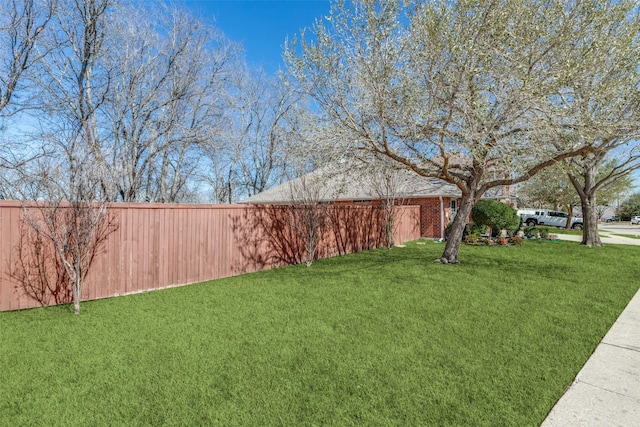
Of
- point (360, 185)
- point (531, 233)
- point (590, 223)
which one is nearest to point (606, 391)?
point (360, 185)

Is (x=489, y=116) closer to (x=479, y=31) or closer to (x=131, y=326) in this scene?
(x=479, y=31)

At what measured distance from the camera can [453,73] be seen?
6.91m

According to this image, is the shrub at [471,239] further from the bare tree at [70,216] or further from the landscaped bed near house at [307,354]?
the bare tree at [70,216]

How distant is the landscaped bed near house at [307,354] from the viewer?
8.32ft

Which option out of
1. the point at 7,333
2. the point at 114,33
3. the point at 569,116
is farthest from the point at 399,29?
the point at 114,33

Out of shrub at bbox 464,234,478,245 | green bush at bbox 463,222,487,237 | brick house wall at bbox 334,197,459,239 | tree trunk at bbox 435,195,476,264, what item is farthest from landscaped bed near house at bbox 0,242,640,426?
brick house wall at bbox 334,197,459,239

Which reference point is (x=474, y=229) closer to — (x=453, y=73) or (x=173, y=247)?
(x=453, y=73)

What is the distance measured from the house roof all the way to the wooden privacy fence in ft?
3.32

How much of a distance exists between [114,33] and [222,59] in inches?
199

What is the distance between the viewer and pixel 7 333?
13.5 feet

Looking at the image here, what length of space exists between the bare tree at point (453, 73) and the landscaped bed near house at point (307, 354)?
131 inches

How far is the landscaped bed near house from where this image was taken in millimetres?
2537

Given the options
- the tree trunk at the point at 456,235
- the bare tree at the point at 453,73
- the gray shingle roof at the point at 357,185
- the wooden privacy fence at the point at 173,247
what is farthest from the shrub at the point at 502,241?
the wooden privacy fence at the point at 173,247

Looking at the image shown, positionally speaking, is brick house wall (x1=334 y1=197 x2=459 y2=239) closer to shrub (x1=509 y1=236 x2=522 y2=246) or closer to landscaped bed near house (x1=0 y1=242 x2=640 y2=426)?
shrub (x1=509 y1=236 x2=522 y2=246)
